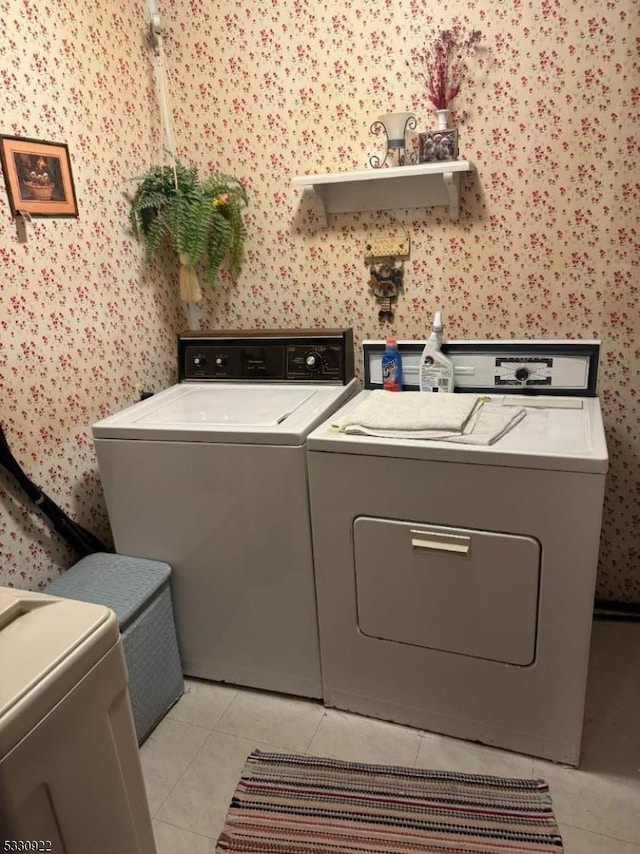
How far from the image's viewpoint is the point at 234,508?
171 centimetres

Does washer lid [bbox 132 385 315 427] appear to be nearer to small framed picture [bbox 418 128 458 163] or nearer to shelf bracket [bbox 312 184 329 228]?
shelf bracket [bbox 312 184 329 228]

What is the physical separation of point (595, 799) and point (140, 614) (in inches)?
50.9

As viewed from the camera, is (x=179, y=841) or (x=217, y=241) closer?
(x=179, y=841)

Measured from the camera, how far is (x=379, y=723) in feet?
5.87

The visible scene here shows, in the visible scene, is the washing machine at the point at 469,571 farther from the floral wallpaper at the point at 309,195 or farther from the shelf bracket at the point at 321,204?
the shelf bracket at the point at 321,204

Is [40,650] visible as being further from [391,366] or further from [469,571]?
[391,366]

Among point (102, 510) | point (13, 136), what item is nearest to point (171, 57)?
point (13, 136)

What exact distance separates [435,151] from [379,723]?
1.73 meters

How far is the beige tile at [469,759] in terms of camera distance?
1.61 m

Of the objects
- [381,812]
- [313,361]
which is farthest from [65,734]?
[313,361]

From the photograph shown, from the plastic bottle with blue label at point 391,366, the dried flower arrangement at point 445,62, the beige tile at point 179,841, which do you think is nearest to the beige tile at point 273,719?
the beige tile at point 179,841

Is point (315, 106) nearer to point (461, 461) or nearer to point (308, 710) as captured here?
→ point (461, 461)

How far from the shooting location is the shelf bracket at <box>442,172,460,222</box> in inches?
70.3

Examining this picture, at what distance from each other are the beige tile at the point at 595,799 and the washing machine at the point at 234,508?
69 cm
